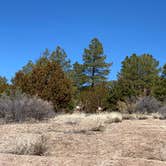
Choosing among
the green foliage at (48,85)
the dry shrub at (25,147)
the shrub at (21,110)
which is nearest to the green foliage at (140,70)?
the green foliage at (48,85)

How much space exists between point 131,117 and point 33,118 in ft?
21.8

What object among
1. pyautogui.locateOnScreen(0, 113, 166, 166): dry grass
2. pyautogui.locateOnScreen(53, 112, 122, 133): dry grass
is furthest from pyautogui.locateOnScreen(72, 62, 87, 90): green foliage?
pyautogui.locateOnScreen(0, 113, 166, 166): dry grass

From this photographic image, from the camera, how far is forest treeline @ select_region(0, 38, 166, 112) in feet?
82.4

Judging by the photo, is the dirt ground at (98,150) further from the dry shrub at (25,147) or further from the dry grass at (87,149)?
the dry shrub at (25,147)

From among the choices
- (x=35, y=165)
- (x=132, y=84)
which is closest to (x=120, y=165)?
(x=35, y=165)

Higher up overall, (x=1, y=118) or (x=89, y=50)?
(x=89, y=50)

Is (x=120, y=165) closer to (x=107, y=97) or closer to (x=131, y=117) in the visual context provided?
(x=131, y=117)

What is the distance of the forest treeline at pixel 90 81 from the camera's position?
25.1 m

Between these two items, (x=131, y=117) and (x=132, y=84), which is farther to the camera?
(x=132, y=84)

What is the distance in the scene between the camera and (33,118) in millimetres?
16312

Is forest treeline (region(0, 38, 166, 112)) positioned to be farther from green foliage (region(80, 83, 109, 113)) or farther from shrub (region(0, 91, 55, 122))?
shrub (region(0, 91, 55, 122))

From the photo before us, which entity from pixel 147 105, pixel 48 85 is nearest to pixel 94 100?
pixel 147 105

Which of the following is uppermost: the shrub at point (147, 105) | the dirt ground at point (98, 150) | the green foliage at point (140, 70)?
the green foliage at point (140, 70)

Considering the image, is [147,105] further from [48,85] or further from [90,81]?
[90,81]
